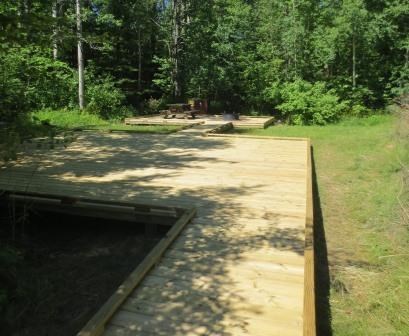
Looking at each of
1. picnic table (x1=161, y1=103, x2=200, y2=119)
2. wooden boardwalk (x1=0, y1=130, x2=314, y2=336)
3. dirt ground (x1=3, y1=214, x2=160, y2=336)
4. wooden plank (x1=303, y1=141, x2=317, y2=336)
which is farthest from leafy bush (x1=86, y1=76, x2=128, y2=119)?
wooden plank (x1=303, y1=141, x2=317, y2=336)

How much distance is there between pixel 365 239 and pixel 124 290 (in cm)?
318

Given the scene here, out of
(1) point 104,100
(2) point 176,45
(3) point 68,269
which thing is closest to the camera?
(3) point 68,269

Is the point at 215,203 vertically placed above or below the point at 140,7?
below

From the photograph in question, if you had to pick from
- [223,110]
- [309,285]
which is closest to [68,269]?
[309,285]

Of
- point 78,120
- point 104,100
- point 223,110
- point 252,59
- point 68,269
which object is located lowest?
point 68,269

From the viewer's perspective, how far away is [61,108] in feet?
51.6

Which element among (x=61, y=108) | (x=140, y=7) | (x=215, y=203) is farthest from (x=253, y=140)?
(x=140, y=7)

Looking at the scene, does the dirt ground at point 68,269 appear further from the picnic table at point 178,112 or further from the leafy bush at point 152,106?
the leafy bush at point 152,106

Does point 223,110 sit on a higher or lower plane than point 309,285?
higher

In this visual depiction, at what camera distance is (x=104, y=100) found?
1594 centimetres

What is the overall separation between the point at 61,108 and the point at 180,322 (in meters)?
14.6

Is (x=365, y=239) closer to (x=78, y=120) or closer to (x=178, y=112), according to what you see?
(x=178, y=112)

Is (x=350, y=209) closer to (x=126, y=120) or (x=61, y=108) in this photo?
(x=126, y=120)

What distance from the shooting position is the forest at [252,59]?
1647 centimetres
